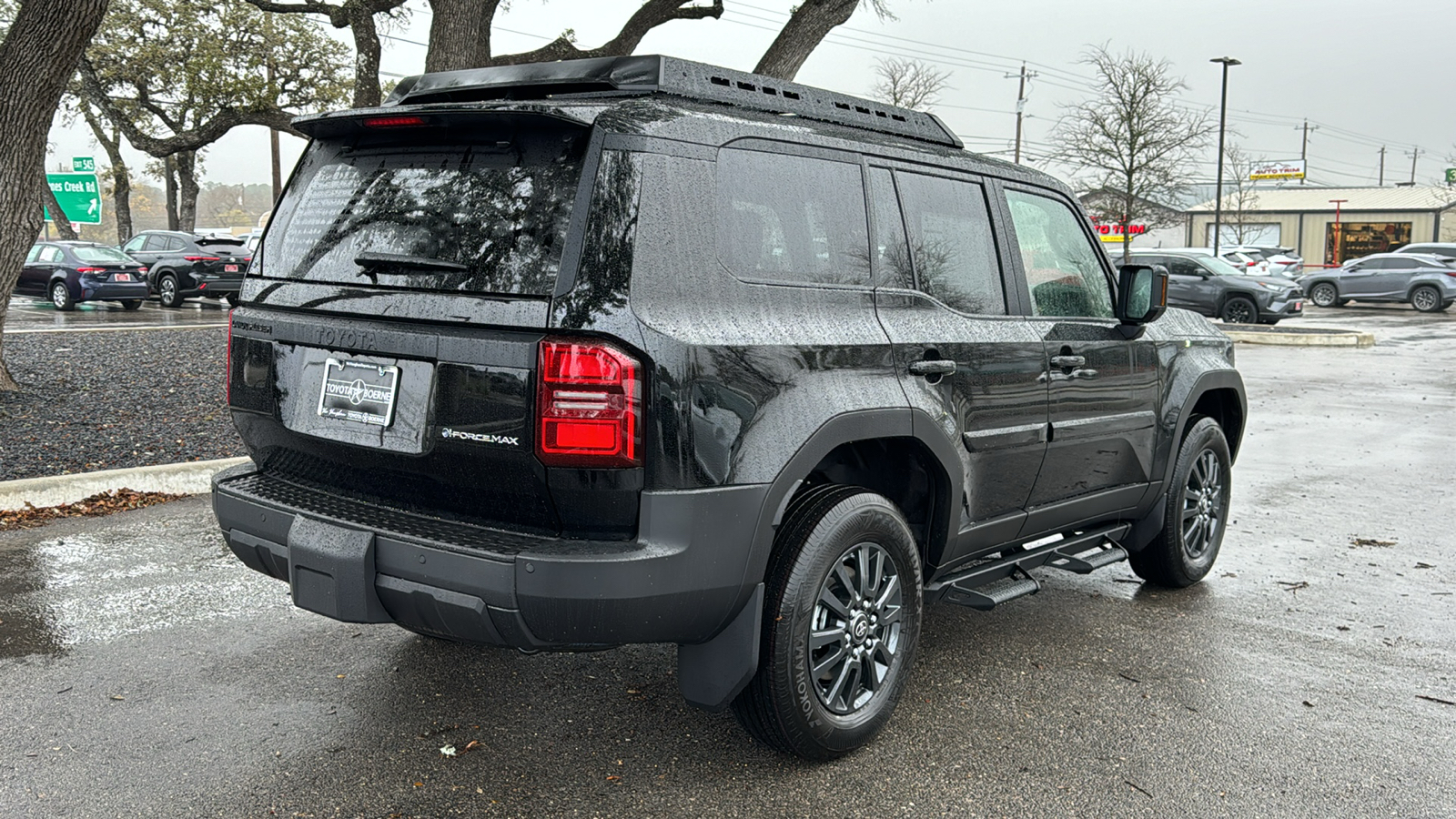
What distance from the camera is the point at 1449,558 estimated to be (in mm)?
6230

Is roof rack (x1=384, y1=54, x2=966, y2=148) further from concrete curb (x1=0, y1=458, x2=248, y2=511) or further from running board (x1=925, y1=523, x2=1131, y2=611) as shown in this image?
concrete curb (x1=0, y1=458, x2=248, y2=511)

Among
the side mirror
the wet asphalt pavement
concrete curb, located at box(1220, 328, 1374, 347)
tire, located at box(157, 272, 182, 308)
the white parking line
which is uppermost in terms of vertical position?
the side mirror

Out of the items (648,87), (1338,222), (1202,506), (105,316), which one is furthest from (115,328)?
(1338,222)

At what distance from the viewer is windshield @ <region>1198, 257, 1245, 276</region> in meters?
25.2

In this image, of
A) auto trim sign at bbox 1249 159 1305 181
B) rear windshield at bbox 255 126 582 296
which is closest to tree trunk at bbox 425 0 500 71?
rear windshield at bbox 255 126 582 296

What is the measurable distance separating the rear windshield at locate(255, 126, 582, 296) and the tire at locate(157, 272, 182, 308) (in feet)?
76.6

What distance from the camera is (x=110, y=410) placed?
899 centimetres

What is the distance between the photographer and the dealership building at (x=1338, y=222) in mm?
67812

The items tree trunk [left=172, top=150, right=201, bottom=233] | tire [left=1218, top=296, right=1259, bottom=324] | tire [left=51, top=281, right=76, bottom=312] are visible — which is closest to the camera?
tire [left=51, top=281, right=76, bottom=312]

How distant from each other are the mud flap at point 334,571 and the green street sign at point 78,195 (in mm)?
35053

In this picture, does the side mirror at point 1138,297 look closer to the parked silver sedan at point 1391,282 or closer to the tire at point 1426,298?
the parked silver sedan at point 1391,282

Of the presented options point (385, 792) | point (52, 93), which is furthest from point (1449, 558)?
point (52, 93)

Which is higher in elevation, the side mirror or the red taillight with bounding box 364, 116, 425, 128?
the red taillight with bounding box 364, 116, 425, 128

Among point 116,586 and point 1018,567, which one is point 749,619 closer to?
point 1018,567
